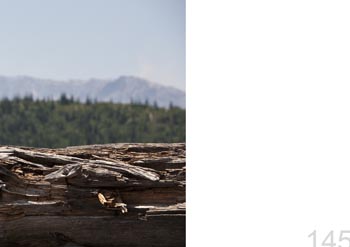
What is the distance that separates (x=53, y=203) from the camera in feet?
9.57

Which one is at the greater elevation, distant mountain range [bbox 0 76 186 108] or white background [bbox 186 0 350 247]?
distant mountain range [bbox 0 76 186 108]

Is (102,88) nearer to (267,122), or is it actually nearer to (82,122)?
(82,122)

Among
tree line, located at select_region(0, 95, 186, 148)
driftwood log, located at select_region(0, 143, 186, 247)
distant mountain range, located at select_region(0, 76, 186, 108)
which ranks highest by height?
distant mountain range, located at select_region(0, 76, 186, 108)

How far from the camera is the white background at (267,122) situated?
Answer: 1.98 meters

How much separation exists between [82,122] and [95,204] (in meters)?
10.4

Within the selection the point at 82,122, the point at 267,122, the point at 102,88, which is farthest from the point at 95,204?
the point at 102,88

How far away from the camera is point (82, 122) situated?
43.3 ft

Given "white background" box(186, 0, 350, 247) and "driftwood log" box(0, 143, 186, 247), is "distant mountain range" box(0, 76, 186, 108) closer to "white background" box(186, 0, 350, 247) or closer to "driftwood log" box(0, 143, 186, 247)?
"driftwood log" box(0, 143, 186, 247)

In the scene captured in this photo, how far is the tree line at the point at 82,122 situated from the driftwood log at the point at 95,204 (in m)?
9.34

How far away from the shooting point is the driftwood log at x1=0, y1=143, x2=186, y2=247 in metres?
2.88

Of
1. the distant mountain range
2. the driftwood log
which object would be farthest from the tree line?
the driftwood log

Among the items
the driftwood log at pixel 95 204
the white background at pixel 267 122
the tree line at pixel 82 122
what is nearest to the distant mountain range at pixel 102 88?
the tree line at pixel 82 122

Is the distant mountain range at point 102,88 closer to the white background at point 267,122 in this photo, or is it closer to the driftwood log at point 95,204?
the driftwood log at point 95,204

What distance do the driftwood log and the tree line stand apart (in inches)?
368
